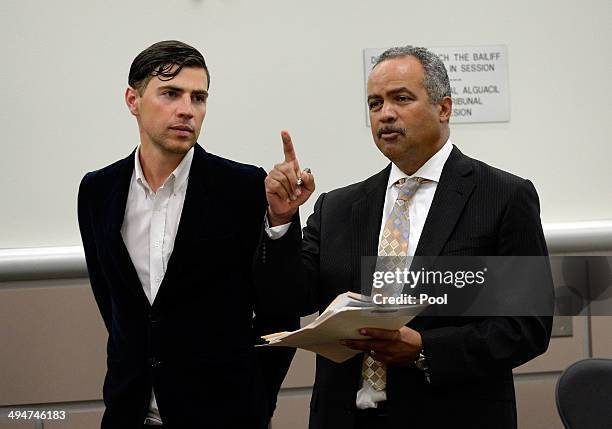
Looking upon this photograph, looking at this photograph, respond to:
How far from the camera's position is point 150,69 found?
6.82ft

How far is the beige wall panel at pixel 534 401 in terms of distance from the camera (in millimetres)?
3240

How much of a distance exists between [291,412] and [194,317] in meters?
1.29

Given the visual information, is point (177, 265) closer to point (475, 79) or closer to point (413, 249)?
point (413, 249)

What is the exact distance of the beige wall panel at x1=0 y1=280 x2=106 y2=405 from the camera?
3.04 meters

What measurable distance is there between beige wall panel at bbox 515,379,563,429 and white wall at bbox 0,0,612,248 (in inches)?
24.4

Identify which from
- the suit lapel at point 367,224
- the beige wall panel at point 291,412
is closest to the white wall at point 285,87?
the beige wall panel at point 291,412

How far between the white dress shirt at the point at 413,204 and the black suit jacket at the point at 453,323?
0.8 inches

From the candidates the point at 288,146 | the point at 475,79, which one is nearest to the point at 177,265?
the point at 288,146

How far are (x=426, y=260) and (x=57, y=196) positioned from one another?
154 centimetres

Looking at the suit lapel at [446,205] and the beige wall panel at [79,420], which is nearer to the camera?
the suit lapel at [446,205]

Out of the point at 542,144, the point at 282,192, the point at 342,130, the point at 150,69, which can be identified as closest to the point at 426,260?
the point at 282,192

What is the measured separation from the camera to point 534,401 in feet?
10.6

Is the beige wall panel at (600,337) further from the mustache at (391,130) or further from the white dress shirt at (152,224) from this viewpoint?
the white dress shirt at (152,224)

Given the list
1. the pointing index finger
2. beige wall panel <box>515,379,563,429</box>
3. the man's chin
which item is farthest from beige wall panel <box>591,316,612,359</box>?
the man's chin
